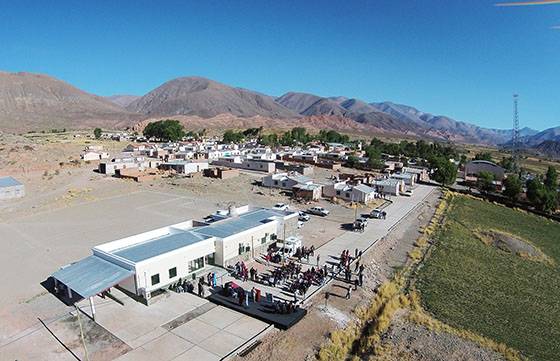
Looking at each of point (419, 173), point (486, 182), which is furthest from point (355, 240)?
point (486, 182)

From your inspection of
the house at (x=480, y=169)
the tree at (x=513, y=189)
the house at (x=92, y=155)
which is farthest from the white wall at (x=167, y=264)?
the house at (x=480, y=169)

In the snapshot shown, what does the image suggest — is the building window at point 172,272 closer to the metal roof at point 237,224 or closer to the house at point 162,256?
the house at point 162,256

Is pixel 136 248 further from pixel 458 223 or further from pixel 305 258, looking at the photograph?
pixel 458 223

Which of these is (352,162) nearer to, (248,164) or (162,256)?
(248,164)

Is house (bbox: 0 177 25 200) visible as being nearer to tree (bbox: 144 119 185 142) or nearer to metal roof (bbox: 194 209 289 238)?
metal roof (bbox: 194 209 289 238)

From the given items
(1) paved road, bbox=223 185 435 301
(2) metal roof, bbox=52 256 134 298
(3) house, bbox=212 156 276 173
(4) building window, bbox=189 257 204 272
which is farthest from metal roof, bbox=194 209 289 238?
(3) house, bbox=212 156 276 173
